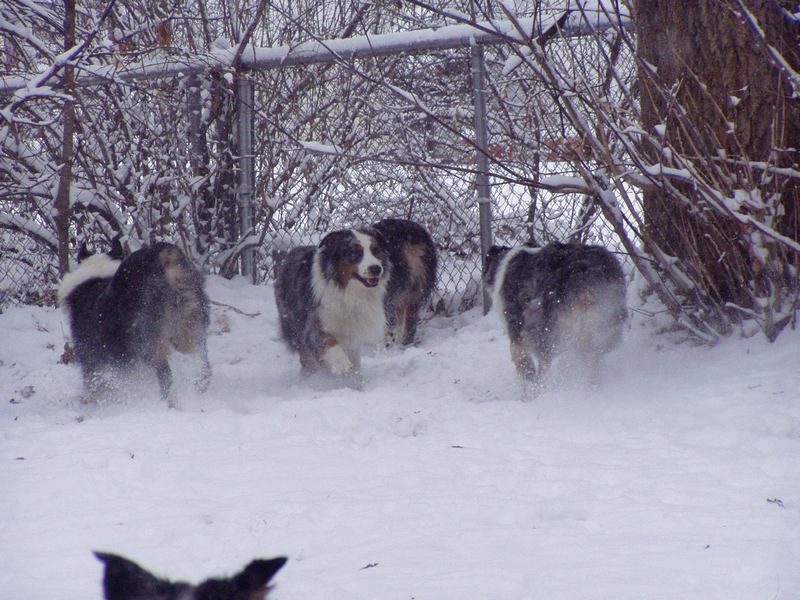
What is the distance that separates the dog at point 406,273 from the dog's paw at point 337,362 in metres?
0.93

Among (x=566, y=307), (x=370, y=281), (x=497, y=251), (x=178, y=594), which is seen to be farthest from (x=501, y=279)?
(x=178, y=594)

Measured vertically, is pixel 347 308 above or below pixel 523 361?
above

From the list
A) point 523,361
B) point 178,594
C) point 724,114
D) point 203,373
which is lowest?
point 203,373

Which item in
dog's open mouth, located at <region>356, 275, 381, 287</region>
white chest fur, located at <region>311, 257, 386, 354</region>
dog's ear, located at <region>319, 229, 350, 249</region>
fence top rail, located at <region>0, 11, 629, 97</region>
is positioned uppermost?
fence top rail, located at <region>0, 11, 629, 97</region>

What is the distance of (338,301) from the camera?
21.4ft

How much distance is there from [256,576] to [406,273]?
5960 mm

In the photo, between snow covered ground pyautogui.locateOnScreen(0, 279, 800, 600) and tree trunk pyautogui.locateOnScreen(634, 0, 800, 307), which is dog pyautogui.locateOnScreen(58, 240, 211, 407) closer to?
snow covered ground pyautogui.locateOnScreen(0, 279, 800, 600)

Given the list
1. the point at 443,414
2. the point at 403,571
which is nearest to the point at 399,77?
the point at 443,414

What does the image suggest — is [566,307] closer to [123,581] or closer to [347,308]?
[347,308]

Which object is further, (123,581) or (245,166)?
(245,166)

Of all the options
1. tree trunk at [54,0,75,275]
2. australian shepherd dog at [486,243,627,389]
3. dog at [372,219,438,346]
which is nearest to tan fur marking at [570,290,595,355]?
australian shepherd dog at [486,243,627,389]

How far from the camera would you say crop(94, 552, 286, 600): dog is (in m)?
1.40

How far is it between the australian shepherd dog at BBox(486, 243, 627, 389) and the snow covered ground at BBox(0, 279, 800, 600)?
0.23 m

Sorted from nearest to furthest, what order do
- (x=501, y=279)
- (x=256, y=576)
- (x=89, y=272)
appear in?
(x=256, y=576) → (x=501, y=279) → (x=89, y=272)
